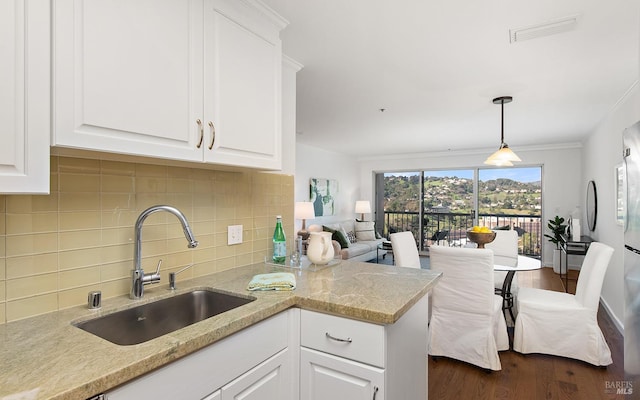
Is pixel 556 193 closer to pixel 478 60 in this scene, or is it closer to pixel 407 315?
pixel 478 60

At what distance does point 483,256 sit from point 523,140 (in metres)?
4.39

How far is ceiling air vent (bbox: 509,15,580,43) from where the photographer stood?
188 cm

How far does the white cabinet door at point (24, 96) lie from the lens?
86cm

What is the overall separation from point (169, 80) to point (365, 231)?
597cm

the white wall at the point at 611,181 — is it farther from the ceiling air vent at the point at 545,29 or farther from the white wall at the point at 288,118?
the white wall at the point at 288,118

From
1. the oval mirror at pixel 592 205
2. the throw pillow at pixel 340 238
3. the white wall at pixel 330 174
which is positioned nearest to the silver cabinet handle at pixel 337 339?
the throw pillow at pixel 340 238

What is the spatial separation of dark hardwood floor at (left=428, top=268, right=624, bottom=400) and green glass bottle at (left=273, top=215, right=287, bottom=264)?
138cm

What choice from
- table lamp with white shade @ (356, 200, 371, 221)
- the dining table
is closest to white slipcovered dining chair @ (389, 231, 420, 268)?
the dining table

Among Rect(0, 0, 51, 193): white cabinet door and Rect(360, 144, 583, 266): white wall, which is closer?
Rect(0, 0, 51, 193): white cabinet door

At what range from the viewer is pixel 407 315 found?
1.45 meters

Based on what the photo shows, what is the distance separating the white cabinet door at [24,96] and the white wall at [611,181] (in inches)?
157

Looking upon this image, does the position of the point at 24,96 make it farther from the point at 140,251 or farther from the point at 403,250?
the point at 403,250

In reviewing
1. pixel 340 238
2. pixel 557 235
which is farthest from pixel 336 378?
pixel 557 235

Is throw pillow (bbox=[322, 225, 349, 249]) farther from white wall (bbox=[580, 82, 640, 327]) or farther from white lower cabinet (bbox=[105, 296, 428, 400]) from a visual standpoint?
white lower cabinet (bbox=[105, 296, 428, 400])
